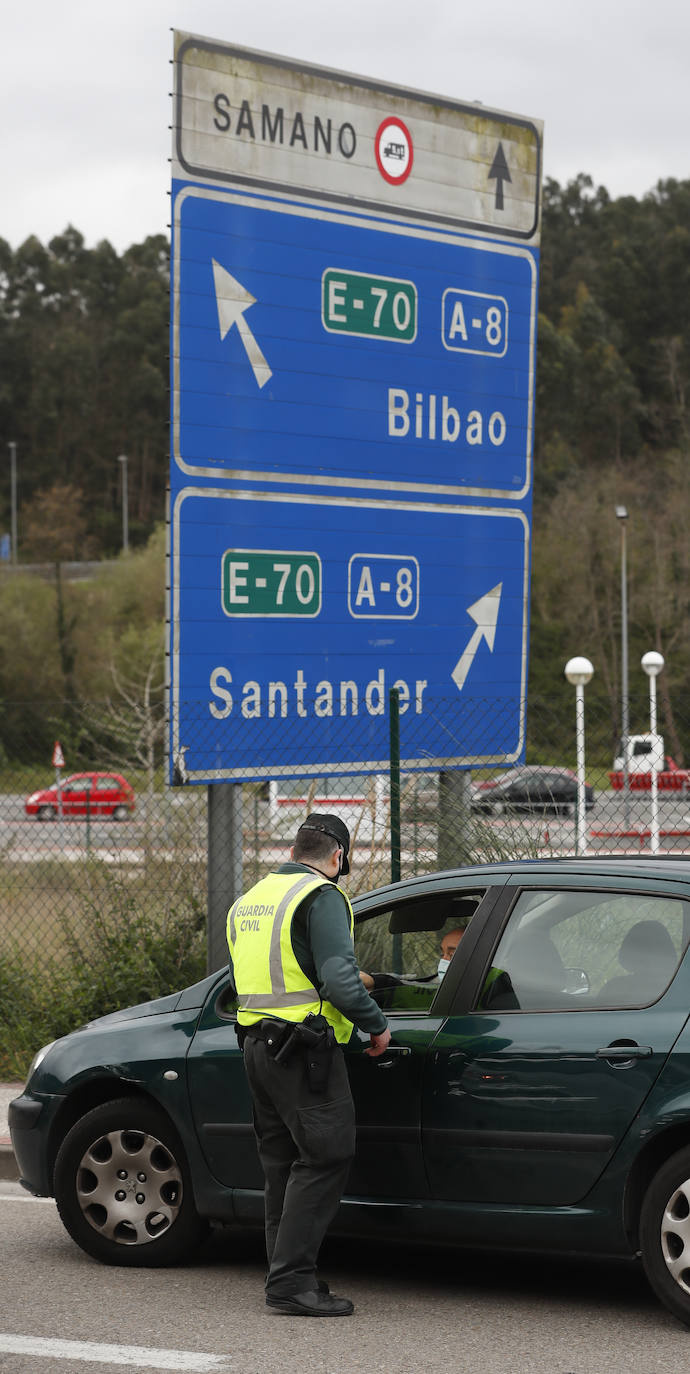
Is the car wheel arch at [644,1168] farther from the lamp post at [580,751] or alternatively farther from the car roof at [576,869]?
the lamp post at [580,751]

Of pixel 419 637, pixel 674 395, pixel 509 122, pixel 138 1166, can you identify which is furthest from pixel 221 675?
pixel 674 395

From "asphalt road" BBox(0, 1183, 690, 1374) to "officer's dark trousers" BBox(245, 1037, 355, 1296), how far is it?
0.69 ft

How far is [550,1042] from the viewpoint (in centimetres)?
517

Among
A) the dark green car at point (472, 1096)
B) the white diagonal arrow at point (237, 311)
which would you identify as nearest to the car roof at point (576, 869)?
the dark green car at point (472, 1096)

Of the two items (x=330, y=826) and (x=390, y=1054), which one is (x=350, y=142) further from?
(x=390, y=1054)

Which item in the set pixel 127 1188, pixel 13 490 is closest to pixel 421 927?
pixel 127 1188

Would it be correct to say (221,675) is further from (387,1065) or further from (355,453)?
(387,1065)

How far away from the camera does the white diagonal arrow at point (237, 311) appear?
9445mm

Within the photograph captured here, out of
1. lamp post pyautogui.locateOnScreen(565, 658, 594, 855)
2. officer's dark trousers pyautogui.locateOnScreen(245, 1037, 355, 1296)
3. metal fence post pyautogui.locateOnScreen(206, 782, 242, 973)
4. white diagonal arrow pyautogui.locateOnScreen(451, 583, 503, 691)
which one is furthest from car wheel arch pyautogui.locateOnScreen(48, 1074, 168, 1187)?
white diagonal arrow pyautogui.locateOnScreen(451, 583, 503, 691)

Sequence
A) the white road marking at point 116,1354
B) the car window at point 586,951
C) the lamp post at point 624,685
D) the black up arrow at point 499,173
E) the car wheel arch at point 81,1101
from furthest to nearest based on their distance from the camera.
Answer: the black up arrow at point 499,173 → the lamp post at point 624,685 → the car wheel arch at point 81,1101 → the car window at point 586,951 → the white road marking at point 116,1354

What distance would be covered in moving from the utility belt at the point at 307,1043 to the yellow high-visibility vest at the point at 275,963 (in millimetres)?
33

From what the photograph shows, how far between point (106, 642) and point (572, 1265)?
57353 millimetres

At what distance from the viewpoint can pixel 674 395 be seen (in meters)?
70.4

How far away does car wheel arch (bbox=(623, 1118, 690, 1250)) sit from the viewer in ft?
16.3
